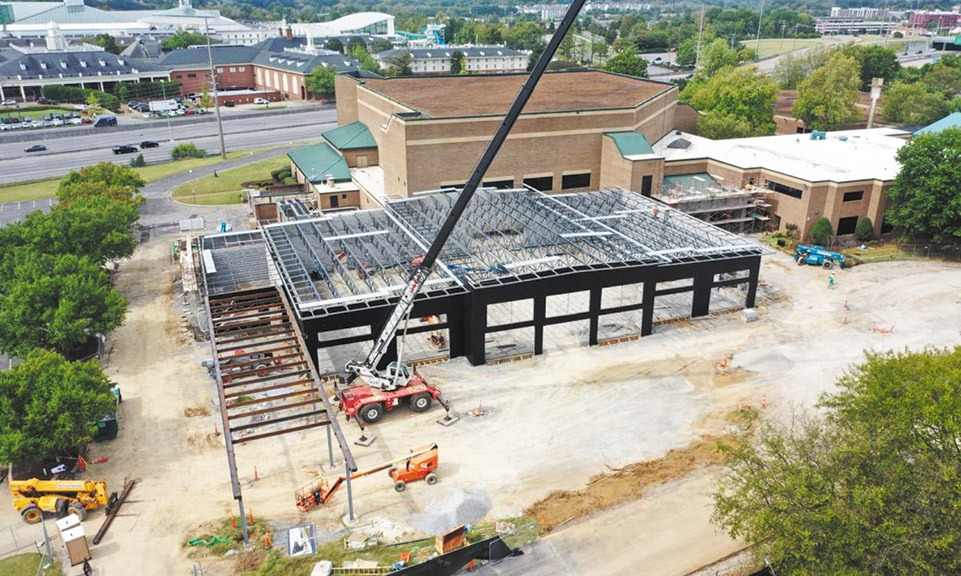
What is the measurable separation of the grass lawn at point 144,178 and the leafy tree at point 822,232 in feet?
205

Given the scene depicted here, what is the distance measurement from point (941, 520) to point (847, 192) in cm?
4739

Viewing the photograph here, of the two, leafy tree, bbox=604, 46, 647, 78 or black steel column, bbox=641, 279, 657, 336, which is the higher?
leafy tree, bbox=604, 46, 647, 78

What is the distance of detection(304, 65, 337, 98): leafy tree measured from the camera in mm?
140125

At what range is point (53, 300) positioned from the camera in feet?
128

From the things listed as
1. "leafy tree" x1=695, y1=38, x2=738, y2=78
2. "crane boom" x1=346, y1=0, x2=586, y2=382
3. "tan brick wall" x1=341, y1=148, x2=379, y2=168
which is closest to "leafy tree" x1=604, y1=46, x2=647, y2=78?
"leafy tree" x1=695, y1=38, x2=738, y2=78

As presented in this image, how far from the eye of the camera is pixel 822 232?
61.3m

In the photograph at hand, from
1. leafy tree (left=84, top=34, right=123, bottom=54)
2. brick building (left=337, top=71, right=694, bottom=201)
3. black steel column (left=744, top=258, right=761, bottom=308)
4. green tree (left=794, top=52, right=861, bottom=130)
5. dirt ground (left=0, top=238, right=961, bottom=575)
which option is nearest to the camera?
dirt ground (left=0, top=238, right=961, bottom=575)

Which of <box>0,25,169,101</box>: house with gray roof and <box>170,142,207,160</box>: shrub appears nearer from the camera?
<box>170,142,207,160</box>: shrub

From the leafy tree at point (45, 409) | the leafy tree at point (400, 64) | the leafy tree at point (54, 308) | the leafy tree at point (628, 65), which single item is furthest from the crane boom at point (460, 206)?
the leafy tree at point (400, 64)

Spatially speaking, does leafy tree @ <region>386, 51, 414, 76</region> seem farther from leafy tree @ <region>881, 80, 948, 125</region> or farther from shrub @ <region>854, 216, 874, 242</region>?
shrub @ <region>854, 216, 874, 242</region>

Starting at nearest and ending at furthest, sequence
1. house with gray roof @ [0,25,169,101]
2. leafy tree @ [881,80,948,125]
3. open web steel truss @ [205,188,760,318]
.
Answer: open web steel truss @ [205,188,760,318], leafy tree @ [881,80,948,125], house with gray roof @ [0,25,169,101]

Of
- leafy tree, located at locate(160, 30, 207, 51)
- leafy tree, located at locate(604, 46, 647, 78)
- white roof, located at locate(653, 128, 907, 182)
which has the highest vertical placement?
leafy tree, located at locate(160, 30, 207, 51)

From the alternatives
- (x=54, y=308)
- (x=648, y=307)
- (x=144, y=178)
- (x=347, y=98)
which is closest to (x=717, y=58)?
(x=347, y=98)

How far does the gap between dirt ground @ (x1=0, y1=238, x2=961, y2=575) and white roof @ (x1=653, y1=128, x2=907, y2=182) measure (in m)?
17.6
